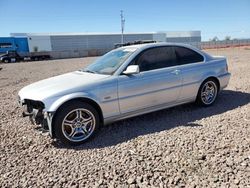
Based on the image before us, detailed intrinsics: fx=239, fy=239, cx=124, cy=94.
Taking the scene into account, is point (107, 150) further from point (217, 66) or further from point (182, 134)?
point (217, 66)

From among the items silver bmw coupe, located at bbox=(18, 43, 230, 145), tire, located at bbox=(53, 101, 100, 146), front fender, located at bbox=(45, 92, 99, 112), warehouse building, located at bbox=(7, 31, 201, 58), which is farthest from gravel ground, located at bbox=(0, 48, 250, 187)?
warehouse building, located at bbox=(7, 31, 201, 58)

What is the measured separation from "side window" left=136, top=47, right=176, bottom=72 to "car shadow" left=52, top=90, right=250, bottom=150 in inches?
42.2

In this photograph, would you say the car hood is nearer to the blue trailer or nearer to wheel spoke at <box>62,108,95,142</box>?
wheel spoke at <box>62,108,95,142</box>

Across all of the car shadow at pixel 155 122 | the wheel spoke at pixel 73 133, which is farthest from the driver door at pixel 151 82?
the wheel spoke at pixel 73 133

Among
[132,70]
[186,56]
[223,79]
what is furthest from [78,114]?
[223,79]

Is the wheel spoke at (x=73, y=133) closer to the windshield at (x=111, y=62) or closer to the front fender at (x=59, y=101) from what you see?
Result: the front fender at (x=59, y=101)

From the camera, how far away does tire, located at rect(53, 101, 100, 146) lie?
3787 millimetres

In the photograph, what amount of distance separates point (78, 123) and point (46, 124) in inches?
19.9

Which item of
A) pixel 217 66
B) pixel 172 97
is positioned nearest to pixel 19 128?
pixel 172 97

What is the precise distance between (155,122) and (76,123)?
5.31 feet

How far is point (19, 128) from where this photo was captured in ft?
16.0

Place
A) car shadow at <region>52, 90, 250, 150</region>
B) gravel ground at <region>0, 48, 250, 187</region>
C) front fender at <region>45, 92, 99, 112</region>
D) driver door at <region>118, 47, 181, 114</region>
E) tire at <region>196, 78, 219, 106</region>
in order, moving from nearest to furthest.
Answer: gravel ground at <region>0, 48, 250, 187</region>
front fender at <region>45, 92, 99, 112</region>
car shadow at <region>52, 90, 250, 150</region>
driver door at <region>118, 47, 181, 114</region>
tire at <region>196, 78, 219, 106</region>

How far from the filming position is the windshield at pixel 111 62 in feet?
14.7

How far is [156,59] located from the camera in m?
4.82
